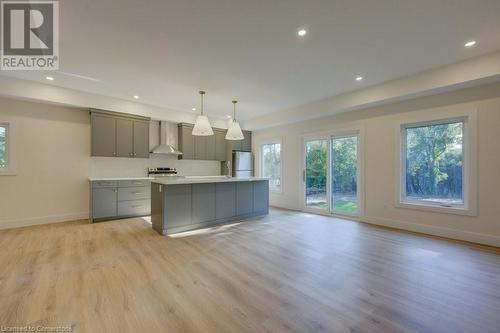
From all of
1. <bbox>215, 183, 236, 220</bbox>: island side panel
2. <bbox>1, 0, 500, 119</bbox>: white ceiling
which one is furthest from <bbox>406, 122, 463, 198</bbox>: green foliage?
<bbox>215, 183, 236, 220</bbox>: island side panel

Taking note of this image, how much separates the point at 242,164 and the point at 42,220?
5.17 meters

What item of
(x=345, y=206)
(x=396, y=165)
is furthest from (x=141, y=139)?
(x=396, y=165)

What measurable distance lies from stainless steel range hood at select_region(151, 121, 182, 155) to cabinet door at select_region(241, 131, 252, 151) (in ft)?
7.31

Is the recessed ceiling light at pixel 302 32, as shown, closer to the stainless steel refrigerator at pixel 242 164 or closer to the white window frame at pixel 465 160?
the white window frame at pixel 465 160

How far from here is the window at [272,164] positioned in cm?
709

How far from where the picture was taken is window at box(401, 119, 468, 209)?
386cm

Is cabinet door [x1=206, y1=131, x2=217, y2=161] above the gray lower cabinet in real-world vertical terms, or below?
above

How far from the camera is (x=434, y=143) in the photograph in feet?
13.6

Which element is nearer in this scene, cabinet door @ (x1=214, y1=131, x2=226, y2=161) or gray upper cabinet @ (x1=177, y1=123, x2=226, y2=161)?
gray upper cabinet @ (x1=177, y1=123, x2=226, y2=161)

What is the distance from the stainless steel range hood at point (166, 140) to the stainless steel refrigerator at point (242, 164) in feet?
6.04

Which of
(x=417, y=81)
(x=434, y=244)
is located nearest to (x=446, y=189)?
(x=434, y=244)

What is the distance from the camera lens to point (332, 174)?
18.5 ft

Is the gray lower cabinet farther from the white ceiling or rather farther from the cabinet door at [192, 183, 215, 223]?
the white ceiling

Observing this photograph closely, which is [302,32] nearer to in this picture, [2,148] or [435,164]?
[435,164]
